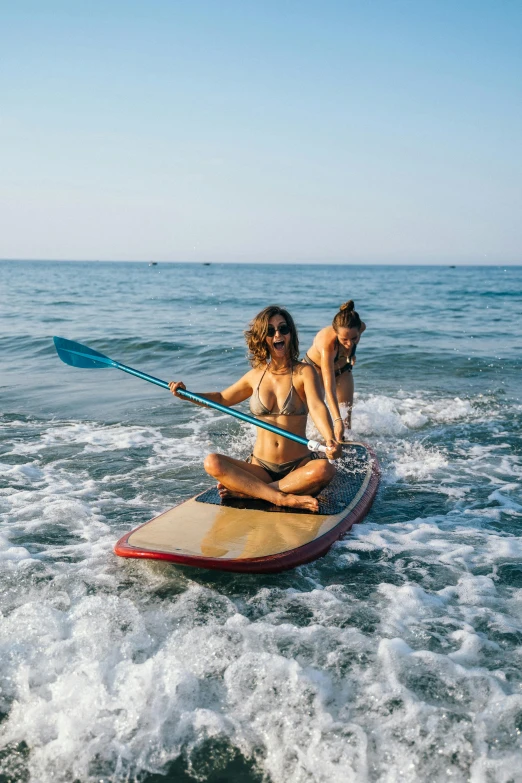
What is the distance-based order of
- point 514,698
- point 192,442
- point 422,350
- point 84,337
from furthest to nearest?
point 84,337 → point 422,350 → point 192,442 → point 514,698

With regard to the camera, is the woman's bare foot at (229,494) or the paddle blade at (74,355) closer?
the woman's bare foot at (229,494)

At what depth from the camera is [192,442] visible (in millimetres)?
8195

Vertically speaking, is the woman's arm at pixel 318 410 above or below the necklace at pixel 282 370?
below

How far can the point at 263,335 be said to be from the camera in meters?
5.12

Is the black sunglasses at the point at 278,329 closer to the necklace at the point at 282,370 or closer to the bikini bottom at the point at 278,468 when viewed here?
the necklace at the point at 282,370

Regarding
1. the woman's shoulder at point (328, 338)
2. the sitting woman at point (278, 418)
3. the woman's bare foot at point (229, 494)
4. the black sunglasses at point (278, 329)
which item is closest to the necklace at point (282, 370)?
the sitting woman at point (278, 418)

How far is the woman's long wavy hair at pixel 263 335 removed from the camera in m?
5.04

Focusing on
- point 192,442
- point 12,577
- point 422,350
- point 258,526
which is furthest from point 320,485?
point 422,350

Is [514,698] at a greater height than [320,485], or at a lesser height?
lesser

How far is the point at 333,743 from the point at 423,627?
1.13 meters

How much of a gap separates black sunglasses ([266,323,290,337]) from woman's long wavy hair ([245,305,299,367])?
23mm

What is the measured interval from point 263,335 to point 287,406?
634 millimetres

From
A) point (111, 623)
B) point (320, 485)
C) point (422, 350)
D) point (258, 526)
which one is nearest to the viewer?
→ point (111, 623)

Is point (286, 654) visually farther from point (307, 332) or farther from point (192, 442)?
point (307, 332)
